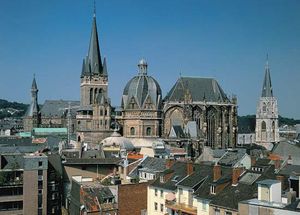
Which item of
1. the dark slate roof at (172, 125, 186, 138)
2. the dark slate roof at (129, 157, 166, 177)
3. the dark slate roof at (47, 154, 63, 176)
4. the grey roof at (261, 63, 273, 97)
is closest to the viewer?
the dark slate roof at (129, 157, 166, 177)

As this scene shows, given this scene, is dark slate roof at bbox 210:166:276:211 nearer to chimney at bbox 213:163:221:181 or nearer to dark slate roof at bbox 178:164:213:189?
chimney at bbox 213:163:221:181

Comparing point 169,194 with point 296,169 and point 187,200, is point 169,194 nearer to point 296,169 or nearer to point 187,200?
A: point 187,200

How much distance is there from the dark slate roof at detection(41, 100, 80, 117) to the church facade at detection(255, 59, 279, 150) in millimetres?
60795

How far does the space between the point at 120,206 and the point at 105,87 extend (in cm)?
7336

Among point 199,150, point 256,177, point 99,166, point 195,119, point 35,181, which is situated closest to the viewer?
point 256,177

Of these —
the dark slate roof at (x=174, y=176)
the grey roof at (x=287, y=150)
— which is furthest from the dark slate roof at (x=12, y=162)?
the grey roof at (x=287, y=150)

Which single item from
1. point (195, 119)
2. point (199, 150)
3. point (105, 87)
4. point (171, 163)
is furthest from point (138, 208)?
point (105, 87)

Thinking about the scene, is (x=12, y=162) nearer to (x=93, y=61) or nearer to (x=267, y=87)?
(x=93, y=61)

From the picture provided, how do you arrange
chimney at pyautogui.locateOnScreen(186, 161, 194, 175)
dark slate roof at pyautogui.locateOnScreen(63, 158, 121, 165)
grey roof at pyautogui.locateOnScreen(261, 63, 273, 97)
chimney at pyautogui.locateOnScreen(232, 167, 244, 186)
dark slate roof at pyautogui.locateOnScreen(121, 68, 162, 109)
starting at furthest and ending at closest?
1. grey roof at pyautogui.locateOnScreen(261, 63, 273, 97)
2. dark slate roof at pyautogui.locateOnScreen(121, 68, 162, 109)
3. dark slate roof at pyautogui.locateOnScreen(63, 158, 121, 165)
4. chimney at pyautogui.locateOnScreen(186, 161, 194, 175)
5. chimney at pyautogui.locateOnScreen(232, 167, 244, 186)

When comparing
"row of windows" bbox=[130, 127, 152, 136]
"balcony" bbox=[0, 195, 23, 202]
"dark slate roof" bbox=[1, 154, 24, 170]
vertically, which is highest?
"row of windows" bbox=[130, 127, 152, 136]

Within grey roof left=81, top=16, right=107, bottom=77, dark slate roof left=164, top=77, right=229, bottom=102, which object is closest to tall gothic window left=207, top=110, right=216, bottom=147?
dark slate roof left=164, top=77, right=229, bottom=102

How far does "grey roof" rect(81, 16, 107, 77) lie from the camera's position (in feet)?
394

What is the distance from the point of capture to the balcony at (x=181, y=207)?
1566 inches

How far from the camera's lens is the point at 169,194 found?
43.7 metres
